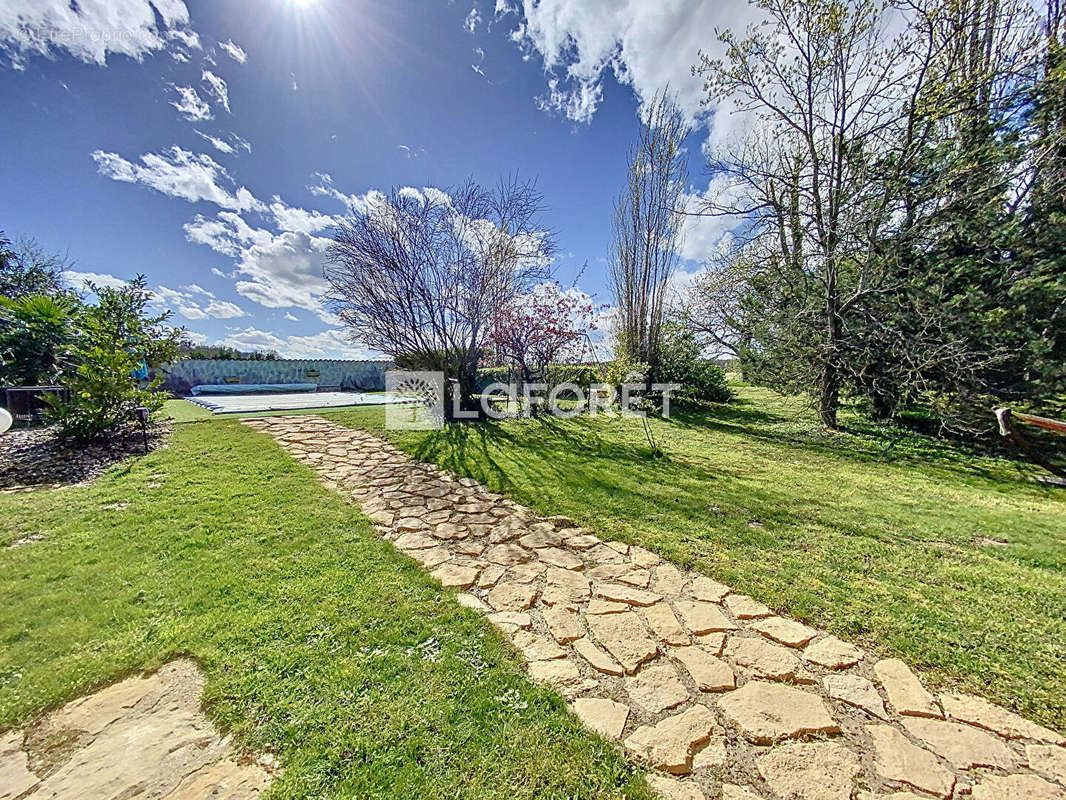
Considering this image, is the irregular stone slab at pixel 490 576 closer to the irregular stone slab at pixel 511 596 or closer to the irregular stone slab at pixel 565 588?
the irregular stone slab at pixel 511 596

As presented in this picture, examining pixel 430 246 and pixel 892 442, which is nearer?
pixel 892 442

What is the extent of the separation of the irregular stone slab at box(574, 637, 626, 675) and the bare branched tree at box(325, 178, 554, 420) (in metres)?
7.60

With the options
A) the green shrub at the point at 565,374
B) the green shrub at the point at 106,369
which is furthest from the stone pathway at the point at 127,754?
the green shrub at the point at 565,374

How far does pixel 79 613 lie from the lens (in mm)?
2006

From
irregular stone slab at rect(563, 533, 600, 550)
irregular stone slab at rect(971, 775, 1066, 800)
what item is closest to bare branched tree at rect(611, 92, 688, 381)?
irregular stone slab at rect(563, 533, 600, 550)

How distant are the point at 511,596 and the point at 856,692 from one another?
1.80 meters

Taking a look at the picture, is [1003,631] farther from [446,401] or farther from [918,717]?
[446,401]

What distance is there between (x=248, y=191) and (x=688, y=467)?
529 inches

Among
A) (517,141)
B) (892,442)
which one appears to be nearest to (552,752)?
(892,442)

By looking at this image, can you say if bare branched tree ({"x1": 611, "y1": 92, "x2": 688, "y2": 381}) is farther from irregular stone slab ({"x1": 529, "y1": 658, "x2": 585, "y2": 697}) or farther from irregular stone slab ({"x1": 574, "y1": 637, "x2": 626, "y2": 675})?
irregular stone slab ({"x1": 529, "y1": 658, "x2": 585, "y2": 697})

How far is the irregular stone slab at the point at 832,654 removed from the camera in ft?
6.07

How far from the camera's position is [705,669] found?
6.02ft

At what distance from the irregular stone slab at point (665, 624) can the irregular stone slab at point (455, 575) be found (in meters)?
1.20

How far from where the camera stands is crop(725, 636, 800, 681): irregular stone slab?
181 cm
